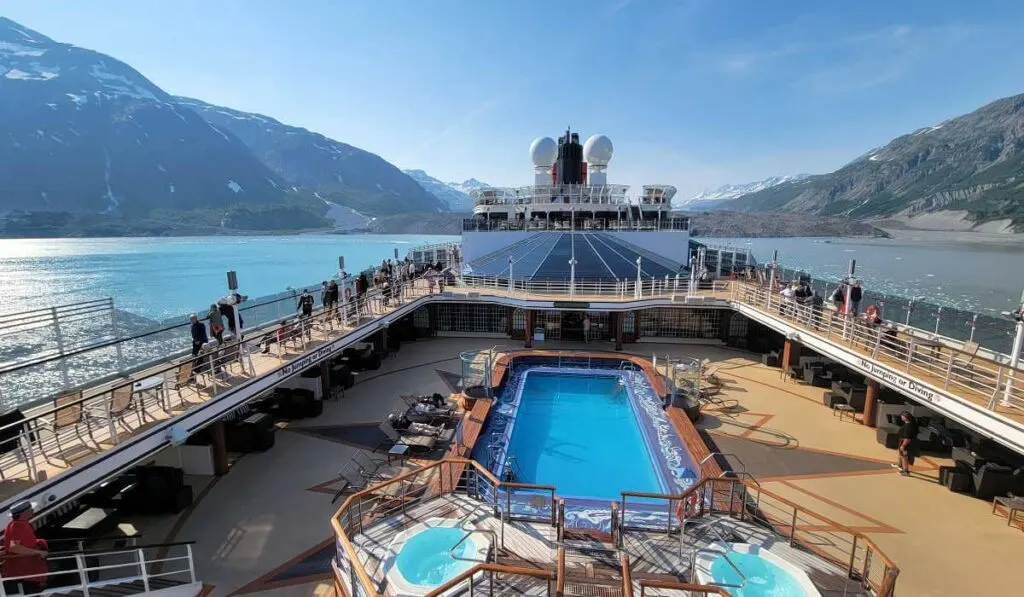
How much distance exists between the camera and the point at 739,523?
7238 mm

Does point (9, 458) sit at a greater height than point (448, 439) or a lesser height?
greater

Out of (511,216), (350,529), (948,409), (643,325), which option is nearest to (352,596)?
(350,529)

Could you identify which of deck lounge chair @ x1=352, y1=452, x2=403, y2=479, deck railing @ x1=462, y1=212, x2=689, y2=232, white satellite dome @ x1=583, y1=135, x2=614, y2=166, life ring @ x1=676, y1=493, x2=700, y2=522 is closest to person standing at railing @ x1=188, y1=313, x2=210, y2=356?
deck lounge chair @ x1=352, y1=452, x2=403, y2=479

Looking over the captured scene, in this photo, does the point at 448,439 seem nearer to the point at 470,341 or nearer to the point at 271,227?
the point at 470,341

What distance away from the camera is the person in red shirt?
4.71m

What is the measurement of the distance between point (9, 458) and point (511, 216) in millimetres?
26891

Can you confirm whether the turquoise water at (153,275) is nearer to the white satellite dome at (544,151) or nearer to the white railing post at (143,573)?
the white satellite dome at (544,151)

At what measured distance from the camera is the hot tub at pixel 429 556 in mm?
5852

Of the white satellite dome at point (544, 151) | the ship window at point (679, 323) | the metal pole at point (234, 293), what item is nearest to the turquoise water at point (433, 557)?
the metal pole at point (234, 293)

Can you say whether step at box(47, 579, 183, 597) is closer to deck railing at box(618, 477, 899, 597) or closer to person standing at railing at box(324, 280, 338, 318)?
deck railing at box(618, 477, 899, 597)

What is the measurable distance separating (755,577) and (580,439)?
592cm

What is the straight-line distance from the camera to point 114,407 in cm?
718

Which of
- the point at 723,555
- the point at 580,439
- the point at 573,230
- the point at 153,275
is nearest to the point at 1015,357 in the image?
the point at 723,555

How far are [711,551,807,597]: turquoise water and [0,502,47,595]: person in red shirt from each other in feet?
26.1
